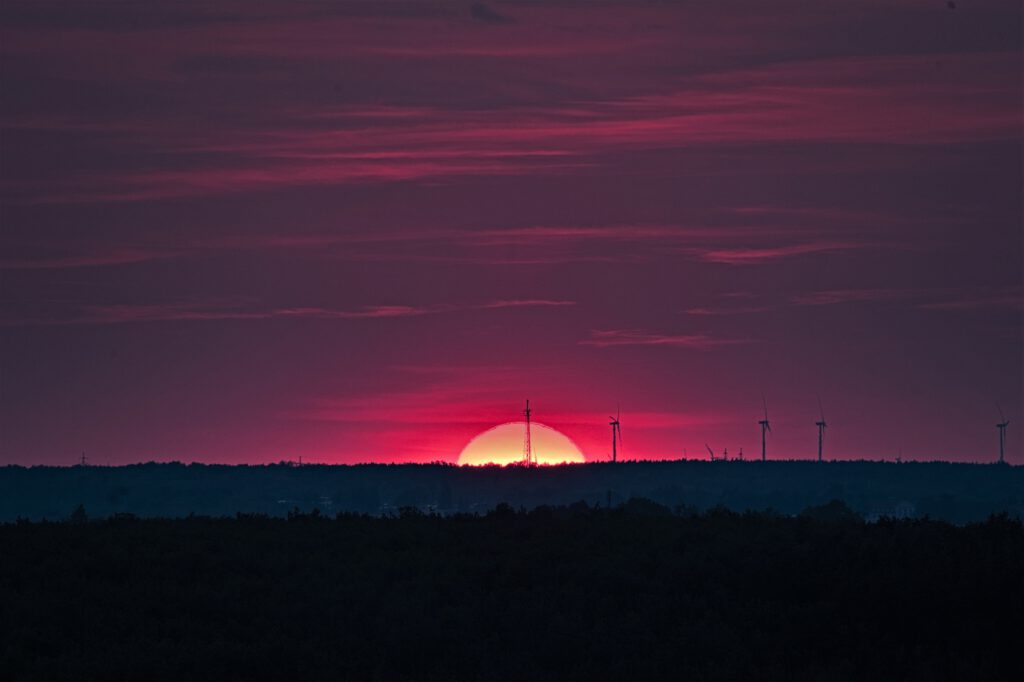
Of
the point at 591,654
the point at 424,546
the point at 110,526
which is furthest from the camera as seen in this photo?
the point at 110,526

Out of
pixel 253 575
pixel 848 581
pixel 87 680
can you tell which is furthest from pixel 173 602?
pixel 848 581

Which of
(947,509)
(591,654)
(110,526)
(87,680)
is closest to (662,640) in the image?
(591,654)

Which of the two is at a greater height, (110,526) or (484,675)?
(110,526)

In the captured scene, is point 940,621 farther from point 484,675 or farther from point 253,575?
point 253,575

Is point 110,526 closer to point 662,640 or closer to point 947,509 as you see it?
point 662,640

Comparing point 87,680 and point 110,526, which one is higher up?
point 110,526

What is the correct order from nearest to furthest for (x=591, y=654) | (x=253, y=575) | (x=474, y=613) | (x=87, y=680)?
(x=87, y=680) < (x=591, y=654) < (x=474, y=613) < (x=253, y=575)

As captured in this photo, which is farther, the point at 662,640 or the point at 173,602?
the point at 173,602
